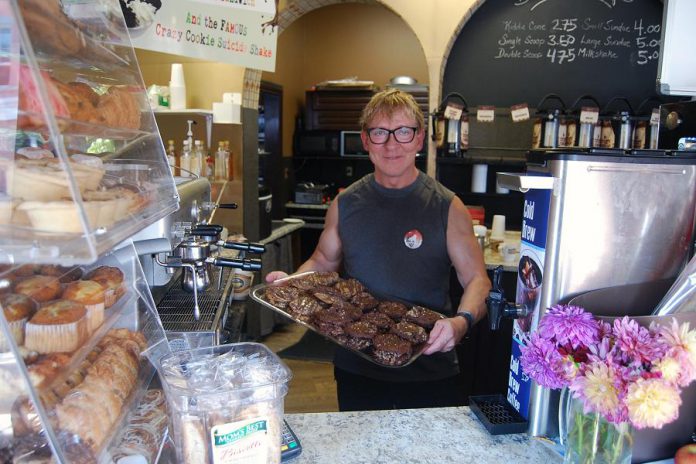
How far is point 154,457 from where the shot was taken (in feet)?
2.93

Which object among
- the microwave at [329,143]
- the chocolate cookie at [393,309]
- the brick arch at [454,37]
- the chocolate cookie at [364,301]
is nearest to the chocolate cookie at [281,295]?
the chocolate cookie at [364,301]

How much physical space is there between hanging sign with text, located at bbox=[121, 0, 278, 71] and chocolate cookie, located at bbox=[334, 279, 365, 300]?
1067mm

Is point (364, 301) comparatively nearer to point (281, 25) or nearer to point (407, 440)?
point (407, 440)

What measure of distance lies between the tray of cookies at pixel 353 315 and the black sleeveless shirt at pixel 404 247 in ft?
0.28

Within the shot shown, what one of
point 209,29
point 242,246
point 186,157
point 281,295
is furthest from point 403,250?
point 186,157

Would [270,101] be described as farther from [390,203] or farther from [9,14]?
[9,14]

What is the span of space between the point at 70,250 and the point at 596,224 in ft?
3.29

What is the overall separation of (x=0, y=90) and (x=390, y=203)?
1.66 m

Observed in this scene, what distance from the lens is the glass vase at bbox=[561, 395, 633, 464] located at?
92 centimetres

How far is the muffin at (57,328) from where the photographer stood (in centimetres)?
78

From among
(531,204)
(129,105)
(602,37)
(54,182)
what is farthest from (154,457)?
(602,37)

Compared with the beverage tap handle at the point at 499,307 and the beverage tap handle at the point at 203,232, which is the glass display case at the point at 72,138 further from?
the beverage tap handle at the point at 499,307

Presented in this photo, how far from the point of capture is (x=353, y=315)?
6.38 feet

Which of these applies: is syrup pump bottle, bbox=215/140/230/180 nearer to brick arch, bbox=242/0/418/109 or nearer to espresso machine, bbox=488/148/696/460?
brick arch, bbox=242/0/418/109
